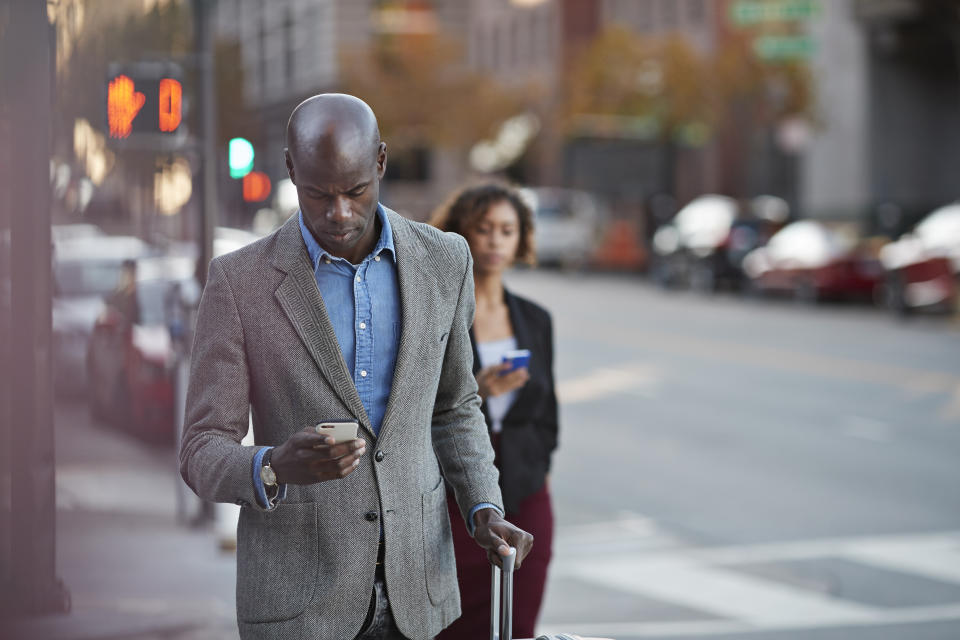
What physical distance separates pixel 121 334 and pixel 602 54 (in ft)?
104

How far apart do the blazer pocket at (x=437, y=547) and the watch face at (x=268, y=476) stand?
0.39 metres

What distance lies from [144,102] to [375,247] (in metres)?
6.25

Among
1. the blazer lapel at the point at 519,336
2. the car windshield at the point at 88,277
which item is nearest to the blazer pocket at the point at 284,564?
the blazer lapel at the point at 519,336

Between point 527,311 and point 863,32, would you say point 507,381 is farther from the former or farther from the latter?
point 863,32

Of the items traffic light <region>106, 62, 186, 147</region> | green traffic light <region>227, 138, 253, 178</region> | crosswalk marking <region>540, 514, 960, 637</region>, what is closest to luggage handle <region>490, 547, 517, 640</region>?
crosswalk marking <region>540, 514, 960, 637</region>

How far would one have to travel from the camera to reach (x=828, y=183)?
39906 mm

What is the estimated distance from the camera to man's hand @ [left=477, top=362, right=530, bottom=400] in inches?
197

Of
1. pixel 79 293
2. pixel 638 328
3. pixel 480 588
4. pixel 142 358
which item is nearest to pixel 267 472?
pixel 480 588

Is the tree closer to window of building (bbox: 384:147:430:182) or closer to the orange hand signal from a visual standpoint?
window of building (bbox: 384:147:430:182)

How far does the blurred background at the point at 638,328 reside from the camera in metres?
6.38

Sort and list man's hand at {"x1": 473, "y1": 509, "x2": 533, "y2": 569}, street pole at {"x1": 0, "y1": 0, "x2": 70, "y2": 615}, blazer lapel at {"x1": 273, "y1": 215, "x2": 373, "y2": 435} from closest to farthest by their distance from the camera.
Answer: blazer lapel at {"x1": 273, "y1": 215, "x2": 373, "y2": 435} < man's hand at {"x1": 473, "y1": 509, "x2": 533, "y2": 569} < street pole at {"x1": 0, "y1": 0, "x2": 70, "y2": 615}

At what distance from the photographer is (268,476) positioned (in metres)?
→ 2.79

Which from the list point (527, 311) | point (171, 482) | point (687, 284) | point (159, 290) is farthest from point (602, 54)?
point (527, 311)

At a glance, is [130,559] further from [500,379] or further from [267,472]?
[267,472]
